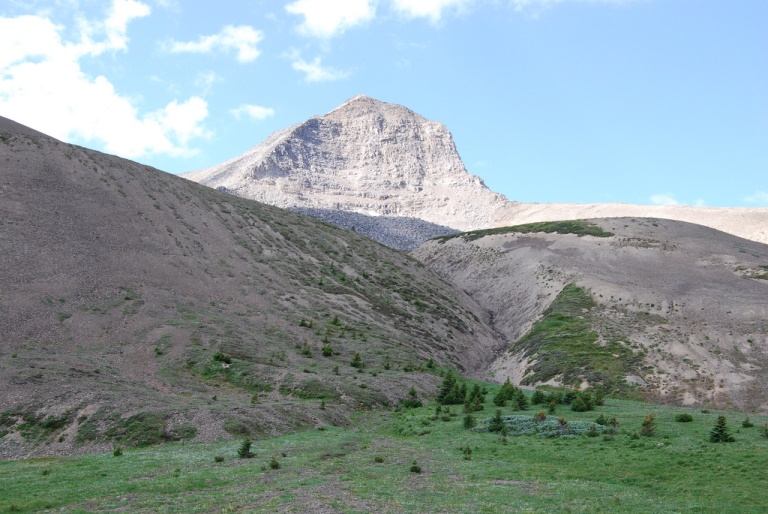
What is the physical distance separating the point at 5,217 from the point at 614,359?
222ft

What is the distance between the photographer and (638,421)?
→ 1441 inches

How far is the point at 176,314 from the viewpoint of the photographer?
6047cm

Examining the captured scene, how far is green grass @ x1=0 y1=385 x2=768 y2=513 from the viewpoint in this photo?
22.2m

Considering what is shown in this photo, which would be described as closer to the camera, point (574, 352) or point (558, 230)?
point (574, 352)

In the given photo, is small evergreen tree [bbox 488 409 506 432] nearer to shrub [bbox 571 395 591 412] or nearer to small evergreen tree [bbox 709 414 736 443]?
shrub [bbox 571 395 591 412]

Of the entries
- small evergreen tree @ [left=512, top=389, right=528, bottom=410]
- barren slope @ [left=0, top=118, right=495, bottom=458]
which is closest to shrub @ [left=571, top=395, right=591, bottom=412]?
small evergreen tree @ [left=512, top=389, right=528, bottom=410]

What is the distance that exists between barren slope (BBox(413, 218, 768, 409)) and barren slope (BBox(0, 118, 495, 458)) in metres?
10.5

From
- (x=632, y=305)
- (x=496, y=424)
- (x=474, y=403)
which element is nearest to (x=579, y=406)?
(x=474, y=403)

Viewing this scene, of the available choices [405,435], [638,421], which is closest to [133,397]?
[405,435]

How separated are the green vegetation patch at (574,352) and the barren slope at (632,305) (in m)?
0.15

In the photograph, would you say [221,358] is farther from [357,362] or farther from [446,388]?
[446,388]

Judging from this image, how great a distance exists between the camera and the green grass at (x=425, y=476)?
72.8 ft

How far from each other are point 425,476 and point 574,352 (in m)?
45.9

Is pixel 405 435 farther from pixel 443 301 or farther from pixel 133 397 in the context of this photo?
pixel 443 301
